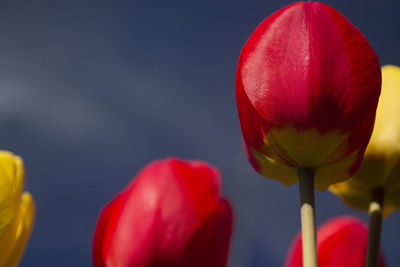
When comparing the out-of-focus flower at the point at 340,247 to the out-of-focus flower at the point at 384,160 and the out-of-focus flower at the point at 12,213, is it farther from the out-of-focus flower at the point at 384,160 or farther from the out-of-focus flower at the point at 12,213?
the out-of-focus flower at the point at 12,213

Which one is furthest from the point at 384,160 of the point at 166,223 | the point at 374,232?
the point at 166,223

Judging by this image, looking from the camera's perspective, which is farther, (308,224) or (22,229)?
(22,229)

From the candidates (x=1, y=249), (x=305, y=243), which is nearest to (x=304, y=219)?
(x=305, y=243)

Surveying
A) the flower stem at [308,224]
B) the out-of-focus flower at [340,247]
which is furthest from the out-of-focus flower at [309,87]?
the out-of-focus flower at [340,247]

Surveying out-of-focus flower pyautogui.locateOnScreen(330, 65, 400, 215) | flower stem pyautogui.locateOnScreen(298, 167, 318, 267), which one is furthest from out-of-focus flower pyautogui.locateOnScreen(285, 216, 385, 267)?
flower stem pyautogui.locateOnScreen(298, 167, 318, 267)

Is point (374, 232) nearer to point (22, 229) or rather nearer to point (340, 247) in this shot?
point (340, 247)

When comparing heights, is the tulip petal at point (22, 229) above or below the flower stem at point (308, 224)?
below

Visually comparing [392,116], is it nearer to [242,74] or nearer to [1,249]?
[242,74]
